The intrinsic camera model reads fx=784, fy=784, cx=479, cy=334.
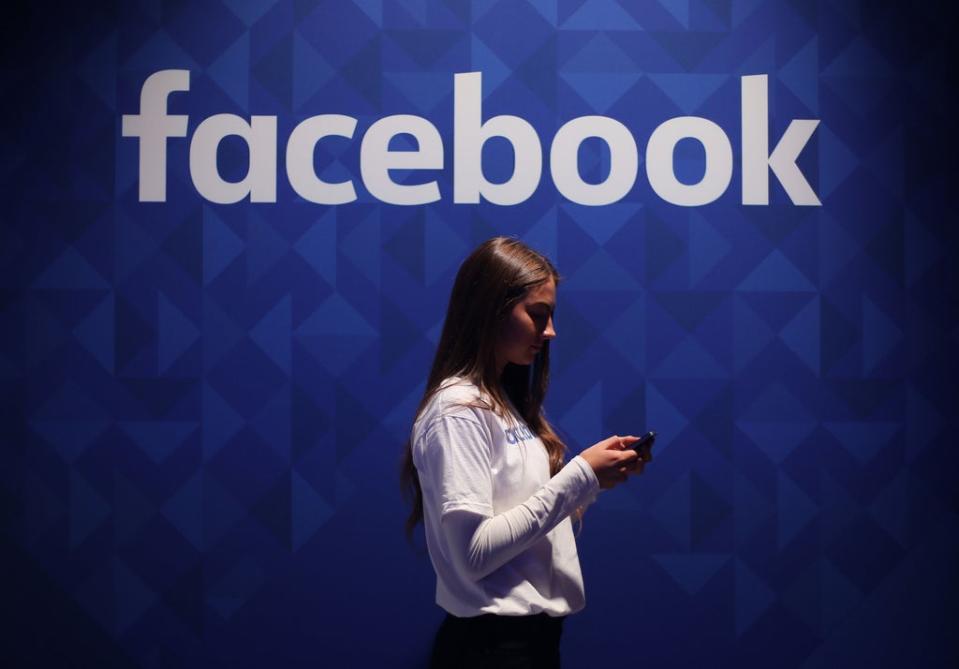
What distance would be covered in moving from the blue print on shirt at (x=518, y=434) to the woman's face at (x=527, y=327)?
139 mm

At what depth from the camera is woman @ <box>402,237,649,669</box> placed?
1443mm

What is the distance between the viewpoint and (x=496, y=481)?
1.54 meters

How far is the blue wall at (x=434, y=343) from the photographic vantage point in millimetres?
2457

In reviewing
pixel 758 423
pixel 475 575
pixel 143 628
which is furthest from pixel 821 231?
pixel 143 628

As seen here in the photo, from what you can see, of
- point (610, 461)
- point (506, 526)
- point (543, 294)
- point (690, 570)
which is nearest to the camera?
point (506, 526)

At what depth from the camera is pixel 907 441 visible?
8.18ft

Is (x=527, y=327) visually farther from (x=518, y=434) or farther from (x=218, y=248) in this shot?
(x=218, y=248)

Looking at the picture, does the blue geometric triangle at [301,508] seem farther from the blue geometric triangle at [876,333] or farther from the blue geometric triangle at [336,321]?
the blue geometric triangle at [876,333]

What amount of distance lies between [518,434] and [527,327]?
0.22m

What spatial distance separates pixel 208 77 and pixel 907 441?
2.51 m

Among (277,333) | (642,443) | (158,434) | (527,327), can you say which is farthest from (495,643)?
(158,434)

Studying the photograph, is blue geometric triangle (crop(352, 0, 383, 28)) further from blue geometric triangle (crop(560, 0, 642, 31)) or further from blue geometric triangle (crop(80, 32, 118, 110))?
blue geometric triangle (crop(80, 32, 118, 110))

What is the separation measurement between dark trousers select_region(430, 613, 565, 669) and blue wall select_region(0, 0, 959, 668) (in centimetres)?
93

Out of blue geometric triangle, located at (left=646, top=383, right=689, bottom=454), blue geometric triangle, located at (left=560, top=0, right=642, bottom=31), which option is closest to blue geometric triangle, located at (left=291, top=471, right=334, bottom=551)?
blue geometric triangle, located at (left=646, top=383, right=689, bottom=454)
